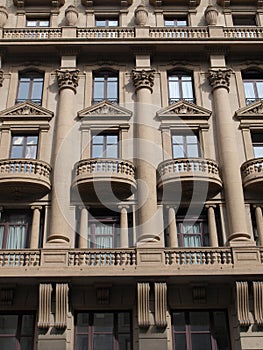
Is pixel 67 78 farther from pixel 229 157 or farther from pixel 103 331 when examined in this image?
pixel 103 331

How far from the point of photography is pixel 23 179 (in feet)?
70.4

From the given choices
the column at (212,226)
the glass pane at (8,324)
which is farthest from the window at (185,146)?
the glass pane at (8,324)

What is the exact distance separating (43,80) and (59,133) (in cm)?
428

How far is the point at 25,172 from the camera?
21812 millimetres

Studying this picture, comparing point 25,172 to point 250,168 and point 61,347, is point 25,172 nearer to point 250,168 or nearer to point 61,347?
point 61,347

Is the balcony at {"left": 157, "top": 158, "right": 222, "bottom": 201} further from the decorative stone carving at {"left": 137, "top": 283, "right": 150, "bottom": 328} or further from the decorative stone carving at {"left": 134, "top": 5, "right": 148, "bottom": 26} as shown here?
the decorative stone carving at {"left": 134, "top": 5, "right": 148, "bottom": 26}

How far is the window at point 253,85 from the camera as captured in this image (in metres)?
25.9

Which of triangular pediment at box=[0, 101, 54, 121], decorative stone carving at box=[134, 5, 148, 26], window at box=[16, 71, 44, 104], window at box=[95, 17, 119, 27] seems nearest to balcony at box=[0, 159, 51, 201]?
triangular pediment at box=[0, 101, 54, 121]

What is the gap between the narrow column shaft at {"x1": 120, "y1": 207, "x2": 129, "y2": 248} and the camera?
2097 cm

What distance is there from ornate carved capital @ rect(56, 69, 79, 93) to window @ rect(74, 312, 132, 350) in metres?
11.7

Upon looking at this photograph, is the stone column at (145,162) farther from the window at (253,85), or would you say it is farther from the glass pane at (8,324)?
the glass pane at (8,324)

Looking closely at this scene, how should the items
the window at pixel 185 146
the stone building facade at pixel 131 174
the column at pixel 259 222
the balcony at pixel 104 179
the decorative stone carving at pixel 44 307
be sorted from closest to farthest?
1. the decorative stone carving at pixel 44 307
2. the stone building facade at pixel 131 174
3. the column at pixel 259 222
4. the balcony at pixel 104 179
5. the window at pixel 185 146

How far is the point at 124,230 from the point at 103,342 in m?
4.75

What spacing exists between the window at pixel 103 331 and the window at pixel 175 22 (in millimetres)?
17647
